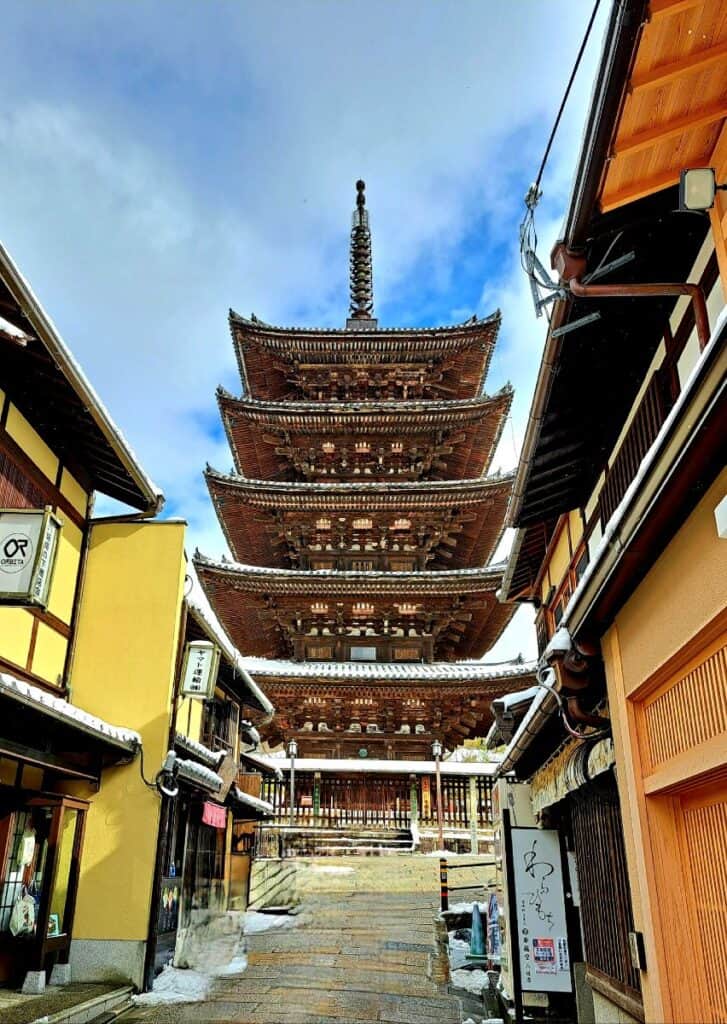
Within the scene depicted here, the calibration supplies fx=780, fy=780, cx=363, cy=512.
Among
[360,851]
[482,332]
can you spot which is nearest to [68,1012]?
[360,851]

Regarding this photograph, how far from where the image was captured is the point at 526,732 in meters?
8.34

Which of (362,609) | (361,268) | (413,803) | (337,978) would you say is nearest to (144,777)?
(337,978)

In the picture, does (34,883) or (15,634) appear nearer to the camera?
(34,883)

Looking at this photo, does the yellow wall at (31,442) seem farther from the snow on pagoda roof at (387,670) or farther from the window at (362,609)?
the window at (362,609)

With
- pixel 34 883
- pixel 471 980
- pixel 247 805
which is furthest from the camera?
pixel 247 805

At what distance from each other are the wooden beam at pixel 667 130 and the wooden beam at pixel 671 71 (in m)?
0.37

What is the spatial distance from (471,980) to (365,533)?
1841cm

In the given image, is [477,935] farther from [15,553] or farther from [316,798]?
[316,798]

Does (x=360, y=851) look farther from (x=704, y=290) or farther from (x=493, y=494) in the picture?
(x=704, y=290)

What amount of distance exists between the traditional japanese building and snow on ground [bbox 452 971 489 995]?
12650 mm

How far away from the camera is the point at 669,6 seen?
15.1 feet

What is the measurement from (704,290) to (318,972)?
11862 millimetres

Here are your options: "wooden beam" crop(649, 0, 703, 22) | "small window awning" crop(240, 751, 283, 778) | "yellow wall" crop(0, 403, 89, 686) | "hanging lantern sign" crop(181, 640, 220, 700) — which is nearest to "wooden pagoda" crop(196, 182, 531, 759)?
"small window awning" crop(240, 751, 283, 778)

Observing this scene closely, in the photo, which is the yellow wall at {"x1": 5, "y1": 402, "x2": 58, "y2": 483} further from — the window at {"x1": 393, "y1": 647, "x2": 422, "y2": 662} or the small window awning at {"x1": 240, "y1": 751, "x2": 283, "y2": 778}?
the window at {"x1": 393, "y1": 647, "x2": 422, "y2": 662}
